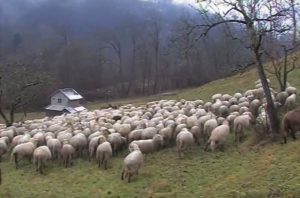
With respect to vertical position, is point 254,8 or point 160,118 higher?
point 254,8

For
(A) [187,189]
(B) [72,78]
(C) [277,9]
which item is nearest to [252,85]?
(C) [277,9]

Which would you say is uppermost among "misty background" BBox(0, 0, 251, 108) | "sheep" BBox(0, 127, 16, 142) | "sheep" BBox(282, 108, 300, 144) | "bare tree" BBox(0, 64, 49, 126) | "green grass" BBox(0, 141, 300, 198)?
"misty background" BBox(0, 0, 251, 108)

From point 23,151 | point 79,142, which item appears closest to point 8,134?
point 23,151

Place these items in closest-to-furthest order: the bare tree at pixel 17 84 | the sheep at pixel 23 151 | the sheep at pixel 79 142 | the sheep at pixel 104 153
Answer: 1. the sheep at pixel 104 153
2. the sheep at pixel 23 151
3. the sheep at pixel 79 142
4. the bare tree at pixel 17 84

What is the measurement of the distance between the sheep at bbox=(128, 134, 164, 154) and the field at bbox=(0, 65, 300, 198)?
0.29 metres

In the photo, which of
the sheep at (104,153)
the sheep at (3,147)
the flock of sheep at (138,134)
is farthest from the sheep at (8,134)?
the sheep at (104,153)

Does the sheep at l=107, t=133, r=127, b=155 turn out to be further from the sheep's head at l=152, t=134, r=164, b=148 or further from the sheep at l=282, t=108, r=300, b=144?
the sheep at l=282, t=108, r=300, b=144

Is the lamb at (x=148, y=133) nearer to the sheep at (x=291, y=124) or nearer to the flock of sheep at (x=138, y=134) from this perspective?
the flock of sheep at (x=138, y=134)

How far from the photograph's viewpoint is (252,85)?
35188 mm

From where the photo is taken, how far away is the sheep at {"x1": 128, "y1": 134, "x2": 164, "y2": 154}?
60.5ft

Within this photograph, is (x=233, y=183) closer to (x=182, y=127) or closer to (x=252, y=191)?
(x=252, y=191)

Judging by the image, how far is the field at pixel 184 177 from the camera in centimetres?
1319

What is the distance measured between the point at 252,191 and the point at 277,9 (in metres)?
9.42

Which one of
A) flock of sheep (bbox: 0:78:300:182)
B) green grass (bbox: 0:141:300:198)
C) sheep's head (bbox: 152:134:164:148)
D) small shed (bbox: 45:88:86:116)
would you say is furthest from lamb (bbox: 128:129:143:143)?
small shed (bbox: 45:88:86:116)
